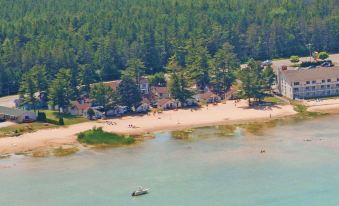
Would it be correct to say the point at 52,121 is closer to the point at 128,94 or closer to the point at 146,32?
the point at 128,94

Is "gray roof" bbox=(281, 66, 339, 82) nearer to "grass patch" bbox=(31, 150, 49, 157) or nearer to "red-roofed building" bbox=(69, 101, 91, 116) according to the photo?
"red-roofed building" bbox=(69, 101, 91, 116)

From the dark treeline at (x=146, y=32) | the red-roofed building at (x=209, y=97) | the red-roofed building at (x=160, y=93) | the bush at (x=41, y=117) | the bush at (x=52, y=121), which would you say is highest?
the dark treeline at (x=146, y=32)

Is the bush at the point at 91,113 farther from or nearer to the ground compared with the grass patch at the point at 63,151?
farther from the ground

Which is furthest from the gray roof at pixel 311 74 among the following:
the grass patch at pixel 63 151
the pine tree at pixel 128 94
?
the grass patch at pixel 63 151

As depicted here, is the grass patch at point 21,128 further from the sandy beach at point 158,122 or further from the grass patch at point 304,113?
the grass patch at point 304,113

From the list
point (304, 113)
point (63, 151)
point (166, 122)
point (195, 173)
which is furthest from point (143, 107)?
point (195, 173)
